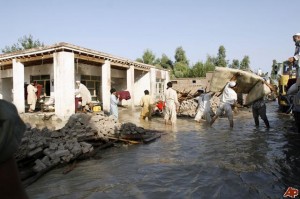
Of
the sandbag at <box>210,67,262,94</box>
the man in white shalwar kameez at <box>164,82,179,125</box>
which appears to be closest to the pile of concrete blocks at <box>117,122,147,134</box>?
the sandbag at <box>210,67,262,94</box>

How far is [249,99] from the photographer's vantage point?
10.5 m

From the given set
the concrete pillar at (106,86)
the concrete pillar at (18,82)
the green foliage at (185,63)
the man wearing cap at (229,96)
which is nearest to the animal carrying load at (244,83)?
the man wearing cap at (229,96)

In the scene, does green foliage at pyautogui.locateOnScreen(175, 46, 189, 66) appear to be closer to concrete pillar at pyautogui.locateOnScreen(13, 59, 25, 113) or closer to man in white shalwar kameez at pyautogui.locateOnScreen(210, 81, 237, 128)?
concrete pillar at pyautogui.locateOnScreen(13, 59, 25, 113)

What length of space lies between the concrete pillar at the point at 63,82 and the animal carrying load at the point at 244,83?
7089 mm

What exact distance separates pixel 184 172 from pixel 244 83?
6.12 m

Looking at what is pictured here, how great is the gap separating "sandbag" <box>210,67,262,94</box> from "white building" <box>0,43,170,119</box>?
722cm

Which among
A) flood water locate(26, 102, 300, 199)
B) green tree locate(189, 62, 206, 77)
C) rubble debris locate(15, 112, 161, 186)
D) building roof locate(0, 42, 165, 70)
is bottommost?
flood water locate(26, 102, 300, 199)

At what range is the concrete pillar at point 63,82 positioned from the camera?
14281mm

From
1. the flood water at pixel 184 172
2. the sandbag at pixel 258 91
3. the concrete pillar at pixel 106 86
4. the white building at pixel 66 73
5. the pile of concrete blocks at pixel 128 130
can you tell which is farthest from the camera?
the concrete pillar at pixel 106 86

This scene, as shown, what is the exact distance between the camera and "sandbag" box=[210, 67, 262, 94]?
1026 centimetres

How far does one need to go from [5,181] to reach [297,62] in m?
7.45

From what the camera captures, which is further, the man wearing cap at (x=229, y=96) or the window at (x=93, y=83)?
the window at (x=93, y=83)

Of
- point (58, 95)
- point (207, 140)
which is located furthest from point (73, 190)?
point (58, 95)

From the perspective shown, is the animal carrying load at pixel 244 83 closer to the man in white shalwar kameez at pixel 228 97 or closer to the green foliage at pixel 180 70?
the man in white shalwar kameez at pixel 228 97
